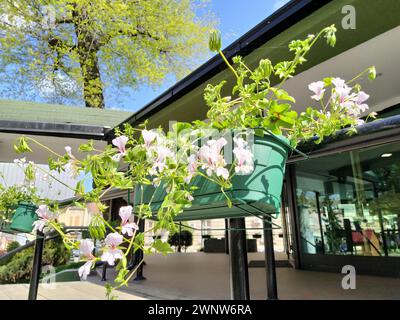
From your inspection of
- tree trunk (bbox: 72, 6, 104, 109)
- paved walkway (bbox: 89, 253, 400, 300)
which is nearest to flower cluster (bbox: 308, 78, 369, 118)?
paved walkway (bbox: 89, 253, 400, 300)

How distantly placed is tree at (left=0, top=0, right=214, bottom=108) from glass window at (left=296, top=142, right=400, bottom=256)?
807 centimetres

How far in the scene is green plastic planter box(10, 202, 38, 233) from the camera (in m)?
1.63

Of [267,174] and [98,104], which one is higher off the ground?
[98,104]

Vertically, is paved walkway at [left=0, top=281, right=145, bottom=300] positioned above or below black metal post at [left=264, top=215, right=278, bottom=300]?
below

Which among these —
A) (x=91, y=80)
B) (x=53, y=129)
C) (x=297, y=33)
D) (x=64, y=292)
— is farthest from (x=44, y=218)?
(x=91, y=80)

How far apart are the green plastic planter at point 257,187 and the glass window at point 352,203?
4.62m

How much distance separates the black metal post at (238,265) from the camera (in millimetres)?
979

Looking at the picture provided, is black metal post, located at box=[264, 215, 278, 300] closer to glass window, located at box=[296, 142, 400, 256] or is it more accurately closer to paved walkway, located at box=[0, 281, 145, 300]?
paved walkway, located at box=[0, 281, 145, 300]

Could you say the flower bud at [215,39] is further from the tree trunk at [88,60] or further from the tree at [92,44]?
the tree trunk at [88,60]

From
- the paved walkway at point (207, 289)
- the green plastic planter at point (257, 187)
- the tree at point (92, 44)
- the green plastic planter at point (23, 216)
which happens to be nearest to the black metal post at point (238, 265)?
the green plastic planter at point (257, 187)

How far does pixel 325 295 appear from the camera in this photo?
3666mm
